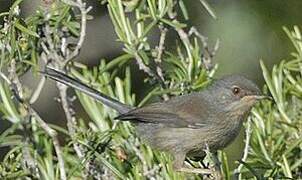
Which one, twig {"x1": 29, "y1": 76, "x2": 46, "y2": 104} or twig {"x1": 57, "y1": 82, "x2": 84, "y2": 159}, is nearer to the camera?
twig {"x1": 57, "y1": 82, "x2": 84, "y2": 159}

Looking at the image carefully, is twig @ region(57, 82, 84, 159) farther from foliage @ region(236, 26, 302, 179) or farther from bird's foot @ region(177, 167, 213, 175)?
foliage @ region(236, 26, 302, 179)

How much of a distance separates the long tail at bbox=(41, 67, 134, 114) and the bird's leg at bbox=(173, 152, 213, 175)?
30 cm

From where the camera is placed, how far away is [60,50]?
3682 mm

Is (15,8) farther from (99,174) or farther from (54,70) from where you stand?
(99,174)

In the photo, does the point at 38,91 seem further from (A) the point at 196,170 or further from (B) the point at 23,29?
(A) the point at 196,170

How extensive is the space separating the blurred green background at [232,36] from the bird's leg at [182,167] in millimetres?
1251

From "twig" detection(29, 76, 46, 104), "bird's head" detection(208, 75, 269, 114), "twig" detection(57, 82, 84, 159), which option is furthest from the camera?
"bird's head" detection(208, 75, 269, 114)

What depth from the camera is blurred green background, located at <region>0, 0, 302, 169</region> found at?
5.74 m

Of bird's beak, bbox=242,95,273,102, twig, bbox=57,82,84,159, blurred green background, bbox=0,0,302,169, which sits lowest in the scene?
twig, bbox=57,82,84,159

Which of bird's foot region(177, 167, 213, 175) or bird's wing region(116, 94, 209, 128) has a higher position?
bird's wing region(116, 94, 209, 128)

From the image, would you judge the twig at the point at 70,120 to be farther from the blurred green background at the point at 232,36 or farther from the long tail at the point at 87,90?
the blurred green background at the point at 232,36

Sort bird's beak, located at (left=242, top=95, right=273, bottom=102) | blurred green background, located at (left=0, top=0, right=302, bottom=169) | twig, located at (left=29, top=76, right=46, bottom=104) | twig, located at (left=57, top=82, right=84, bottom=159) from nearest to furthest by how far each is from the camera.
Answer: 1. twig, located at (left=57, top=82, right=84, bottom=159)
2. twig, located at (left=29, top=76, right=46, bottom=104)
3. bird's beak, located at (left=242, top=95, right=273, bottom=102)
4. blurred green background, located at (left=0, top=0, right=302, bottom=169)

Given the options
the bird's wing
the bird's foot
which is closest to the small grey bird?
the bird's wing

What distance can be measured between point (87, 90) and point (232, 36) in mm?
2437
